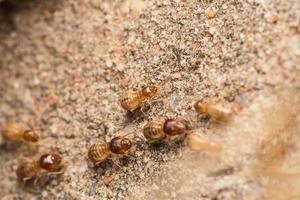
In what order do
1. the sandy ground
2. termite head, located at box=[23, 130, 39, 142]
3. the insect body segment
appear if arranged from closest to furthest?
the sandy ground < the insect body segment < termite head, located at box=[23, 130, 39, 142]

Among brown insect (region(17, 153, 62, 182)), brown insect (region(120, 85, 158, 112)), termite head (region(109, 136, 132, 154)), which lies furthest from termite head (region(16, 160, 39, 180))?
brown insect (region(120, 85, 158, 112))

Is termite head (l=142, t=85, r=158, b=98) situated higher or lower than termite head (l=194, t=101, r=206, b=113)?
higher

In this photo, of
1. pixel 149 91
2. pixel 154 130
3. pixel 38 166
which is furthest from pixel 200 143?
pixel 38 166

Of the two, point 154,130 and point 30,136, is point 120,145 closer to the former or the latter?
point 154,130

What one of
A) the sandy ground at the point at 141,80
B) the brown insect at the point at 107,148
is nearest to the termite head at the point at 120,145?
the brown insect at the point at 107,148

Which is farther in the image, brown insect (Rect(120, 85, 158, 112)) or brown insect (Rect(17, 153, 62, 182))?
brown insect (Rect(17, 153, 62, 182))

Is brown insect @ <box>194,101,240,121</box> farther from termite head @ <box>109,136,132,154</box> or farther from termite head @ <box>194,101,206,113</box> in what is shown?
termite head @ <box>109,136,132,154</box>

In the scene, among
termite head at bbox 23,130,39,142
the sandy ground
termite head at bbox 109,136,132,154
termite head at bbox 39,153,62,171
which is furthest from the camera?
termite head at bbox 23,130,39,142

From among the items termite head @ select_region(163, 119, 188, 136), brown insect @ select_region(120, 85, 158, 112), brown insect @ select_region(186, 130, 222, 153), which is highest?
brown insect @ select_region(120, 85, 158, 112)
